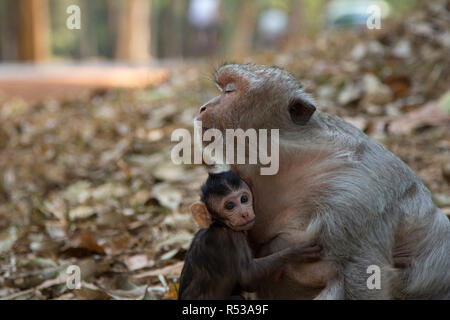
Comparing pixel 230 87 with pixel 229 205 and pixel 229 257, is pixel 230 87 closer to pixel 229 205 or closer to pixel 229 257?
pixel 229 205

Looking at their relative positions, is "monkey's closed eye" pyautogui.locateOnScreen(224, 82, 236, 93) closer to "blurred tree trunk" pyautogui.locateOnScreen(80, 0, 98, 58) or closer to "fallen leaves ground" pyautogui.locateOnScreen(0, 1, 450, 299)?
"fallen leaves ground" pyautogui.locateOnScreen(0, 1, 450, 299)

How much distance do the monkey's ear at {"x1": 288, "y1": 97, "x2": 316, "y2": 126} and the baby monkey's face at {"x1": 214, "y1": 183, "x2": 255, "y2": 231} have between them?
462 mm

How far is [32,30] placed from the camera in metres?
16.2

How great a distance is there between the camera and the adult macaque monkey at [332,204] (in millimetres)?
2457

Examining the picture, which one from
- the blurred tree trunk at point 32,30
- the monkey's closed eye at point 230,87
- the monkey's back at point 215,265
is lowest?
the monkey's back at point 215,265

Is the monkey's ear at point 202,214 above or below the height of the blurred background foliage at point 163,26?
below

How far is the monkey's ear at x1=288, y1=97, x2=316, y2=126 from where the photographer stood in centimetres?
282

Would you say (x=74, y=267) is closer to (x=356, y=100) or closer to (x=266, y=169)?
(x=266, y=169)

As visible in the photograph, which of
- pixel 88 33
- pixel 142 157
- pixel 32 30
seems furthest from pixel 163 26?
pixel 142 157

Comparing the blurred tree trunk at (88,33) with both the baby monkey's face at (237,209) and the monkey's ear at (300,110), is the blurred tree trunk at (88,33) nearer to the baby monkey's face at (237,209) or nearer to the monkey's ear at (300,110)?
the monkey's ear at (300,110)

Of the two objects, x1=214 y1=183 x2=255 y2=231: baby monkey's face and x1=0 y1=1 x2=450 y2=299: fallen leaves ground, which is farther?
x1=0 y1=1 x2=450 y2=299: fallen leaves ground

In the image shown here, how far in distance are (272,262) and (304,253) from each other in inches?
5.5

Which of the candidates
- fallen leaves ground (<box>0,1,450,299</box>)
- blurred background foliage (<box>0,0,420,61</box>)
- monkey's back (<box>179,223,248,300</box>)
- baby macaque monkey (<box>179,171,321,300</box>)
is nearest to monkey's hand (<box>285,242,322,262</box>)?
baby macaque monkey (<box>179,171,321,300</box>)

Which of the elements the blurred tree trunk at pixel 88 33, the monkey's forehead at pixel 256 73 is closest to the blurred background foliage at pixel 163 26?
the blurred tree trunk at pixel 88 33
